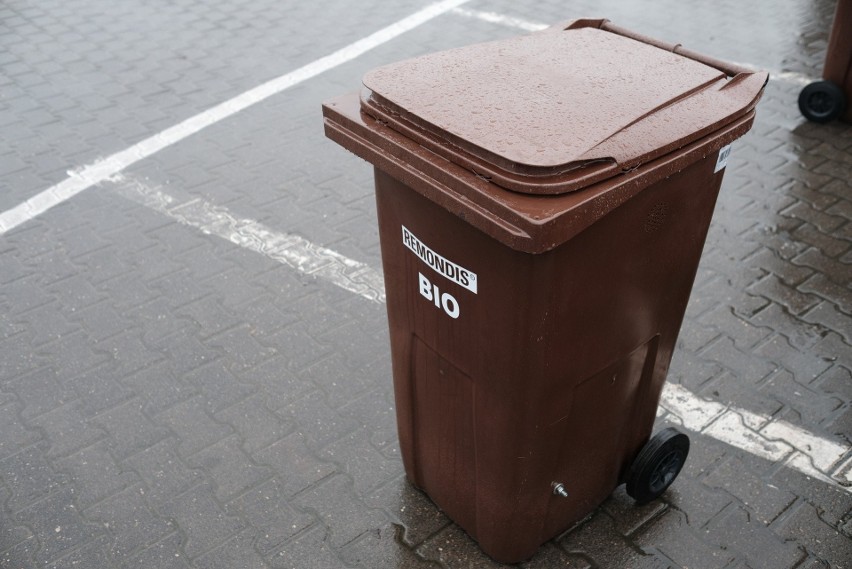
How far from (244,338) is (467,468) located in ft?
5.71

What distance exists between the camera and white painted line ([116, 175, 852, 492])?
339cm

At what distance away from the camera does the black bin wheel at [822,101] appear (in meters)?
5.81

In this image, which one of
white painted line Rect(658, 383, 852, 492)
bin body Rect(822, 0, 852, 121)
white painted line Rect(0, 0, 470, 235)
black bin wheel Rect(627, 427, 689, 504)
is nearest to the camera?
black bin wheel Rect(627, 427, 689, 504)

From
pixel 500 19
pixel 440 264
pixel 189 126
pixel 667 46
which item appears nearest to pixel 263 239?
pixel 189 126

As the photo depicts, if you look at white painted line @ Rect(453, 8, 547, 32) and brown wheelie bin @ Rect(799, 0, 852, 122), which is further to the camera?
white painted line @ Rect(453, 8, 547, 32)

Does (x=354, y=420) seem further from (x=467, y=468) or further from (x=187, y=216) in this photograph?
(x=187, y=216)

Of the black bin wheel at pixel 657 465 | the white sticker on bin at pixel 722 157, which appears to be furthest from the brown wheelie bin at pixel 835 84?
the white sticker on bin at pixel 722 157

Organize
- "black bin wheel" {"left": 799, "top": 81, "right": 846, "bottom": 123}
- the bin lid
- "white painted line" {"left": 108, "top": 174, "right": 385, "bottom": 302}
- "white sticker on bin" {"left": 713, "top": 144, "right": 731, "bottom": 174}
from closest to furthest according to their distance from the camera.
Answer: the bin lid < "white sticker on bin" {"left": 713, "top": 144, "right": 731, "bottom": 174} < "white painted line" {"left": 108, "top": 174, "right": 385, "bottom": 302} < "black bin wheel" {"left": 799, "top": 81, "right": 846, "bottom": 123}

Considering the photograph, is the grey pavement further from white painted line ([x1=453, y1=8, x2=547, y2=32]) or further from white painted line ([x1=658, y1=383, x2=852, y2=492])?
white painted line ([x1=453, y1=8, x2=547, y2=32])

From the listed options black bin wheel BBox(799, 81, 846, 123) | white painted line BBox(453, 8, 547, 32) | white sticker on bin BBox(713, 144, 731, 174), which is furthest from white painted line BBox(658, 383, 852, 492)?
white painted line BBox(453, 8, 547, 32)

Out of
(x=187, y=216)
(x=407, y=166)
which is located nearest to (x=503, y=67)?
(x=407, y=166)

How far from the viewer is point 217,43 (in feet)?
24.3

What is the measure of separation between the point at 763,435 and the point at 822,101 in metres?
3.48

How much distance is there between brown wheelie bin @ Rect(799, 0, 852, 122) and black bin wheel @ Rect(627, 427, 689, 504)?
3860 mm
